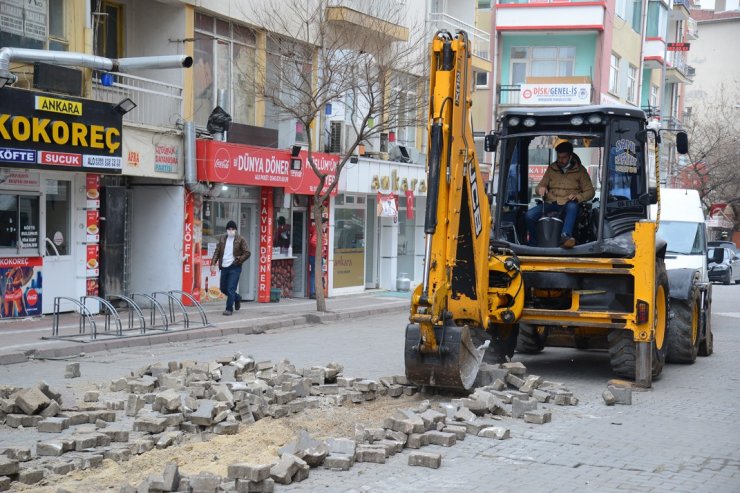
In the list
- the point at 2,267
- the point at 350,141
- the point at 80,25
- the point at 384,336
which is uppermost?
the point at 80,25

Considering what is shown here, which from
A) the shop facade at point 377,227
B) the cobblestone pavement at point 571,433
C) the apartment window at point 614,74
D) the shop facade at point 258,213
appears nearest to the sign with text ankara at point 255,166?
the shop facade at point 258,213

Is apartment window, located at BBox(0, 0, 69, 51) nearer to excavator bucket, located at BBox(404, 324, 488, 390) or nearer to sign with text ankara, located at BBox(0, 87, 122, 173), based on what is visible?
sign with text ankara, located at BBox(0, 87, 122, 173)

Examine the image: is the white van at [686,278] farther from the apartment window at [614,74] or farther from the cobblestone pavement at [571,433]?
the apartment window at [614,74]

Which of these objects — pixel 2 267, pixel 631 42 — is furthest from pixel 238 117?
pixel 631 42

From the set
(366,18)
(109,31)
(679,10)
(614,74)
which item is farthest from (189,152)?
(679,10)

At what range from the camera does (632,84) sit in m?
45.5

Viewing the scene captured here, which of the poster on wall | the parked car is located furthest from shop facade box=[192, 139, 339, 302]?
the parked car

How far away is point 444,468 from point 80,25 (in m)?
13.6

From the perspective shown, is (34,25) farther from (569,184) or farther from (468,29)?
(468,29)

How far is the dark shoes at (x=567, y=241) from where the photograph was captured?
1176 cm

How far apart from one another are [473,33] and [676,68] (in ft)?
71.2

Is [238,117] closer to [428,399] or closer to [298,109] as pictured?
[298,109]

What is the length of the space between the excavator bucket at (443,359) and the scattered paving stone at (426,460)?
2032 mm

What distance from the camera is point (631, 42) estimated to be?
4394 cm
